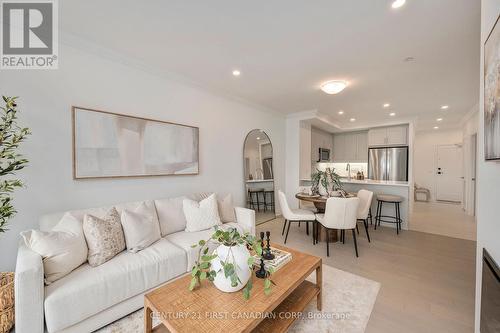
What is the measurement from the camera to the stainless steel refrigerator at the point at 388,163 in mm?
5160

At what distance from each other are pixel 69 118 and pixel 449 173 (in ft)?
32.6

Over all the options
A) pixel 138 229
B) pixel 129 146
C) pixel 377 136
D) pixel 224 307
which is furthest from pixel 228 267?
pixel 377 136

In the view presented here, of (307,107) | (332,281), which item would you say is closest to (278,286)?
(332,281)

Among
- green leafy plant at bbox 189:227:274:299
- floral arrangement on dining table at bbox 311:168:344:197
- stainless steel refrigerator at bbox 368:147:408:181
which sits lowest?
green leafy plant at bbox 189:227:274:299

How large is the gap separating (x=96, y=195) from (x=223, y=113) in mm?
2270

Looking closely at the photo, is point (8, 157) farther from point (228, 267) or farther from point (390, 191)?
point (390, 191)

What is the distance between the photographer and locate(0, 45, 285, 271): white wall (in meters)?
1.85

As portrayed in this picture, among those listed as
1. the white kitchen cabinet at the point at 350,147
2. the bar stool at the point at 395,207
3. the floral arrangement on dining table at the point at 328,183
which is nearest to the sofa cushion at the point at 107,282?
the floral arrangement on dining table at the point at 328,183

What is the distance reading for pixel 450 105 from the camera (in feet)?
13.6

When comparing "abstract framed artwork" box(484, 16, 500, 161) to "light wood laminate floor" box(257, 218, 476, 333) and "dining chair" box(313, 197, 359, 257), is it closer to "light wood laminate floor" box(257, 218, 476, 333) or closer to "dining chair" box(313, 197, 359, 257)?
"light wood laminate floor" box(257, 218, 476, 333)

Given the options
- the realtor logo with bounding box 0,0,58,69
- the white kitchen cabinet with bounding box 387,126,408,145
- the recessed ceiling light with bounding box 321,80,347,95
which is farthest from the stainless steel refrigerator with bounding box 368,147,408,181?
the realtor logo with bounding box 0,0,58,69

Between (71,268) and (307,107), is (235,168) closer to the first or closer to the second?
(307,107)

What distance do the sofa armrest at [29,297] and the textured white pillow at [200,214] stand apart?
138cm

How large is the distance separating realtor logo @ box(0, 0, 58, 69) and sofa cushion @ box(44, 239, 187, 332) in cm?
199
